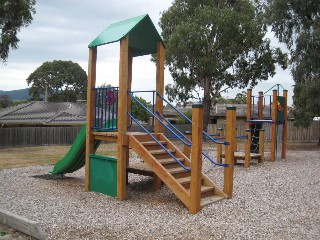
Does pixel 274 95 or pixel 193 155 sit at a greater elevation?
pixel 274 95

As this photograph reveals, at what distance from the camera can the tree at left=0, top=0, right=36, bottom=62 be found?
1931 centimetres

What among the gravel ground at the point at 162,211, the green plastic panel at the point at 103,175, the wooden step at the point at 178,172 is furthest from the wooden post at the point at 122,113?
the wooden step at the point at 178,172

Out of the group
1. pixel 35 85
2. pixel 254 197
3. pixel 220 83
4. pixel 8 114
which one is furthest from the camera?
pixel 35 85

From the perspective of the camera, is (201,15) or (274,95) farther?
(201,15)

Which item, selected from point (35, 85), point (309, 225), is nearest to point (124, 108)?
point (309, 225)

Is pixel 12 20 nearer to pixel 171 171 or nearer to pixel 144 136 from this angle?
pixel 144 136

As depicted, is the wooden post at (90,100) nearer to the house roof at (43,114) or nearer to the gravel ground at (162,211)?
the gravel ground at (162,211)

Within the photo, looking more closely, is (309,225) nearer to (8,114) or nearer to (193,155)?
(193,155)

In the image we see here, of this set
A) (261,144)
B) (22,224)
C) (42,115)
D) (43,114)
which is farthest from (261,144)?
(43,114)

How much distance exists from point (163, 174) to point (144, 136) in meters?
1.34

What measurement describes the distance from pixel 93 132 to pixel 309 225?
515cm

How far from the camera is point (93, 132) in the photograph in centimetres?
858

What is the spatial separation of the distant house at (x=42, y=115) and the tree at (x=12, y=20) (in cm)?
785

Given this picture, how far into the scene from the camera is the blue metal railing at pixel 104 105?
27.5 ft
